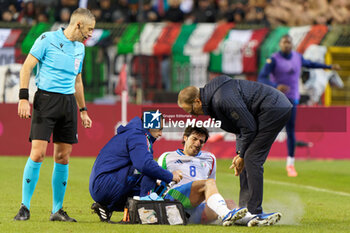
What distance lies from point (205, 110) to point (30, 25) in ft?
33.0

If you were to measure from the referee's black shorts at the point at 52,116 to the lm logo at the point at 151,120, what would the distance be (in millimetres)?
755

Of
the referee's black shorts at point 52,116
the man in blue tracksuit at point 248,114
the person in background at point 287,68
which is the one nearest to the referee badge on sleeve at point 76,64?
the referee's black shorts at point 52,116

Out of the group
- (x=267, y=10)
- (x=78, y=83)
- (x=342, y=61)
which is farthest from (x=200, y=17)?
(x=78, y=83)

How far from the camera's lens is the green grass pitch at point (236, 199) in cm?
721

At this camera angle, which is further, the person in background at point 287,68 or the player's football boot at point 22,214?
the person in background at point 287,68

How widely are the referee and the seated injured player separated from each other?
1.11 meters

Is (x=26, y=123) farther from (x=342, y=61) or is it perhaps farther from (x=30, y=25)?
(x=342, y=61)

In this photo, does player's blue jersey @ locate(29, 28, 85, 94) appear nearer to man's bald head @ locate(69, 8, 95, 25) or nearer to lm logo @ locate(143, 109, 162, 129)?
man's bald head @ locate(69, 8, 95, 25)

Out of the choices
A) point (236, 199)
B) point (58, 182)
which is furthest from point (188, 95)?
point (236, 199)

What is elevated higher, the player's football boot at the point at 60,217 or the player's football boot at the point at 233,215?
the player's football boot at the point at 233,215

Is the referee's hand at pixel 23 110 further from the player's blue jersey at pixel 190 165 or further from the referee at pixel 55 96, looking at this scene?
the player's blue jersey at pixel 190 165

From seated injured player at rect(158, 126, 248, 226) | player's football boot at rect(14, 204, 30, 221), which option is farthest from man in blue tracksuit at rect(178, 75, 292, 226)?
player's football boot at rect(14, 204, 30, 221)

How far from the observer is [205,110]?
23.5ft

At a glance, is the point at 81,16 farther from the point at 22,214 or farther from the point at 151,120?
the point at 22,214
